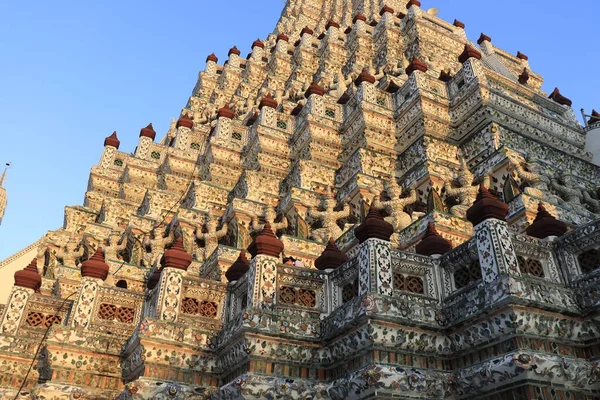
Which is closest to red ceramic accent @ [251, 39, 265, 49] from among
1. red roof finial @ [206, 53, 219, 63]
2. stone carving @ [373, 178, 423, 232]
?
red roof finial @ [206, 53, 219, 63]

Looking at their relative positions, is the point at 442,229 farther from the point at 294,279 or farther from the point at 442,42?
the point at 442,42

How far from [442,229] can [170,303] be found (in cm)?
542

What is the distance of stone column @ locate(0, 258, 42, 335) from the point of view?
9992 mm

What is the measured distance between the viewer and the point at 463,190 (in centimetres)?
1212

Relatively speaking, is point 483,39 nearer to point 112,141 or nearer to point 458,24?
point 458,24

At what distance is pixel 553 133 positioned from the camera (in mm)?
15898

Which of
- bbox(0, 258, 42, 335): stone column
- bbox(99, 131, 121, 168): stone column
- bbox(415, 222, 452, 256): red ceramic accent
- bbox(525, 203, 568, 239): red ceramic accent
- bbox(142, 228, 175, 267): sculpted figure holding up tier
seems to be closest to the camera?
bbox(525, 203, 568, 239): red ceramic accent

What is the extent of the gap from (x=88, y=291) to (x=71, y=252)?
9.50 meters

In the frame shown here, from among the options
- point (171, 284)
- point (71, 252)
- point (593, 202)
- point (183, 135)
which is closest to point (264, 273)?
point (171, 284)

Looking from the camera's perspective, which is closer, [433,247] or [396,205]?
[433,247]

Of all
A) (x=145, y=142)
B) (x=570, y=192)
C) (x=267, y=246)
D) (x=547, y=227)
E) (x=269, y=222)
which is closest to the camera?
(x=547, y=227)

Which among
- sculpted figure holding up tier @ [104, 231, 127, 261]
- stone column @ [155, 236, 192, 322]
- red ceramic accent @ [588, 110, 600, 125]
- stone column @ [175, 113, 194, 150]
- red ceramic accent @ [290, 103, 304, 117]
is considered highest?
stone column @ [175, 113, 194, 150]

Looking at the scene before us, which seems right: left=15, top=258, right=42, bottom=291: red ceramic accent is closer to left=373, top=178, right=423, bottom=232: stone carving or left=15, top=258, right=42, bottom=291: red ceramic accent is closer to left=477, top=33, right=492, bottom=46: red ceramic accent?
left=373, top=178, right=423, bottom=232: stone carving

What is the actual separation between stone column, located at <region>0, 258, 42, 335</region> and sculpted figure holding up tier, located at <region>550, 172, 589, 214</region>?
10.9m
